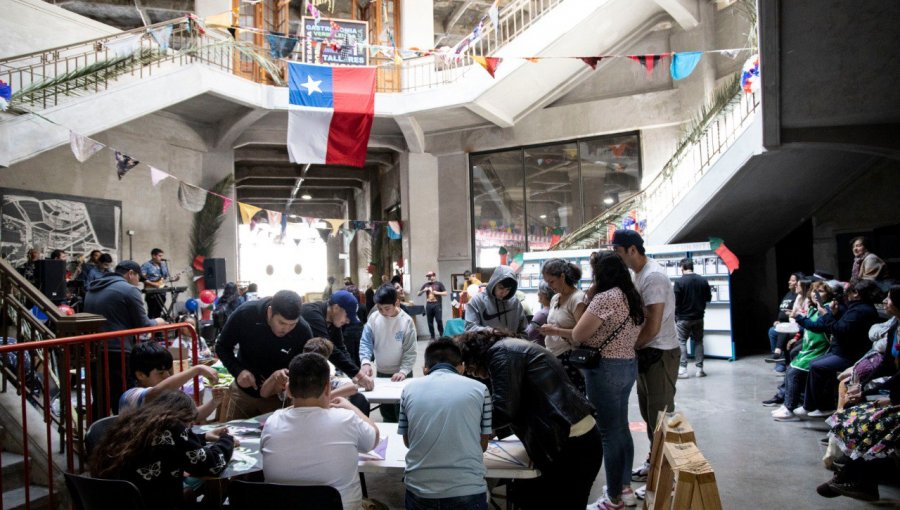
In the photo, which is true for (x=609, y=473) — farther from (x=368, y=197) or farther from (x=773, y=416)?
(x=368, y=197)

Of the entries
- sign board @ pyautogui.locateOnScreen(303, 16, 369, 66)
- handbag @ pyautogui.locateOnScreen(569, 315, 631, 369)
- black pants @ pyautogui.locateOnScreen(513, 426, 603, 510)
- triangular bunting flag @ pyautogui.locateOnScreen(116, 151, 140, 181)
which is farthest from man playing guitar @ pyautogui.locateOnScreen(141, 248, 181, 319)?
black pants @ pyautogui.locateOnScreen(513, 426, 603, 510)

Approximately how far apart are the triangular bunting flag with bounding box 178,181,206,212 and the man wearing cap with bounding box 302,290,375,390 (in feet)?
26.0

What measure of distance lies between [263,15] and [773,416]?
569 inches

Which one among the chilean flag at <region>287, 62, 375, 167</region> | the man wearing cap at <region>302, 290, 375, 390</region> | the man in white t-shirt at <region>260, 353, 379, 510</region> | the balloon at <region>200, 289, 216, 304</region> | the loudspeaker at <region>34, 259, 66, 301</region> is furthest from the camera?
the balloon at <region>200, 289, 216, 304</region>

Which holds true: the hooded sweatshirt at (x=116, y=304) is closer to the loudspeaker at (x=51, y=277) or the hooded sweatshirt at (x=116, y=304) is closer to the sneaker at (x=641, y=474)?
the loudspeaker at (x=51, y=277)

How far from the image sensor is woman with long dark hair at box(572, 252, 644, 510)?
360 cm

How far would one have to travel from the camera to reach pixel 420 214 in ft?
51.3

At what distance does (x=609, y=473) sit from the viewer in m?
3.66

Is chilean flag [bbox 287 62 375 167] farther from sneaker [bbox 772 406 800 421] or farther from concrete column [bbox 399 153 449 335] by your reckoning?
sneaker [bbox 772 406 800 421]

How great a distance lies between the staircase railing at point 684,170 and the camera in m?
9.42

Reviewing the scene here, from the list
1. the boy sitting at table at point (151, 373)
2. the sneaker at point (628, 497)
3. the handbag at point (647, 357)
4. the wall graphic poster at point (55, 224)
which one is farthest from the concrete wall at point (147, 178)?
the sneaker at point (628, 497)

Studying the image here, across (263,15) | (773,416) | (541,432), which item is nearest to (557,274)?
(541,432)

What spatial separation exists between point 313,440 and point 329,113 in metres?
9.34

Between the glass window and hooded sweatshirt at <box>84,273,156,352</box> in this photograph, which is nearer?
hooded sweatshirt at <box>84,273,156,352</box>
